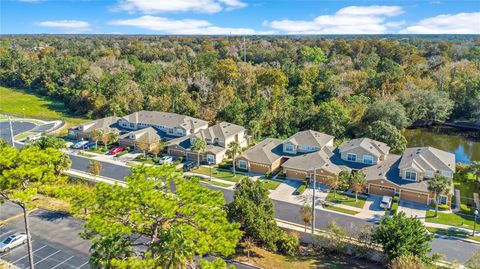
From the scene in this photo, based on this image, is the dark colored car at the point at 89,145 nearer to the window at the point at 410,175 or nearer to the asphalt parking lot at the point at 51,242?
the asphalt parking lot at the point at 51,242

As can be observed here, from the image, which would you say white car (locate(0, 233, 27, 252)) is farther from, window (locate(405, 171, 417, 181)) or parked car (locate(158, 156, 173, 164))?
window (locate(405, 171, 417, 181))

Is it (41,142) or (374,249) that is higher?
(41,142)

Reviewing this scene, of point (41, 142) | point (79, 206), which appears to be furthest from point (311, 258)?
point (41, 142)

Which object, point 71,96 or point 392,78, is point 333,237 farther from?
point 71,96

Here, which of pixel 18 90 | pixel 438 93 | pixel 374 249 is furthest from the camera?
pixel 18 90

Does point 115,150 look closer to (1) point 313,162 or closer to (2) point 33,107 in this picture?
(1) point 313,162

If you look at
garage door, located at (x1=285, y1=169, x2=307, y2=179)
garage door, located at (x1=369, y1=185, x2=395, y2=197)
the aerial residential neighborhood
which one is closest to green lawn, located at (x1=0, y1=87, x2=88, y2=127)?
the aerial residential neighborhood
